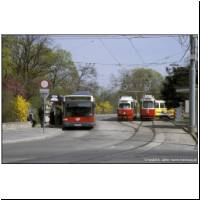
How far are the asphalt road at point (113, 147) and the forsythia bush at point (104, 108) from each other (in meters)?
2.41

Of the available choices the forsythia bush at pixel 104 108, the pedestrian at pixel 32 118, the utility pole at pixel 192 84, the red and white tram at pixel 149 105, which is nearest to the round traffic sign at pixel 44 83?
the pedestrian at pixel 32 118

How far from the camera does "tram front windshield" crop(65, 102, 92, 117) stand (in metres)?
23.0

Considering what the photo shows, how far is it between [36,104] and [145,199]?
36.7 ft

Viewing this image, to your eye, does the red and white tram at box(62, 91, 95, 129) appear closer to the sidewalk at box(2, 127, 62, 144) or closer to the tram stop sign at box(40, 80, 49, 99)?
the sidewalk at box(2, 127, 62, 144)

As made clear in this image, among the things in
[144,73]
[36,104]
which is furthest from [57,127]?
[144,73]

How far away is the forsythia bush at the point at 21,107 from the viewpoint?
20.2m

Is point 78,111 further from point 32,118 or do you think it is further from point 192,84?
point 192,84

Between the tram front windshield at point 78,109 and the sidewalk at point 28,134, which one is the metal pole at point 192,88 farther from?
the tram front windshield at point 78,109

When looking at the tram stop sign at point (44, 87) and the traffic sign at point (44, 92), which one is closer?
the tram stop sign at point (44, 87)

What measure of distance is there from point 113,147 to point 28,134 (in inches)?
220

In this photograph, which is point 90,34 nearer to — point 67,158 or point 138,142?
point 67,158

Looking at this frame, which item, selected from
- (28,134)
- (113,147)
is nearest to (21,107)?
(28,134)
